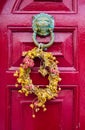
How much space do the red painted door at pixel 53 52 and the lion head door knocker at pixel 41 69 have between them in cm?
6

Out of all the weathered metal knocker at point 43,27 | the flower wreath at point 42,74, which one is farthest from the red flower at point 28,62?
the weathered metal knocker at point 43,27

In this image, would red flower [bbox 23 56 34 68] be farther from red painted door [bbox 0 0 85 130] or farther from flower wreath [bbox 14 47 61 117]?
red painted door [bbox 0 0 85 130]

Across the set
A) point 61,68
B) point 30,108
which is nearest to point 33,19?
point 61,68

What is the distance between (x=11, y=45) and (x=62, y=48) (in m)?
0.36

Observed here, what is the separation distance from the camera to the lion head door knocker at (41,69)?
2734 millimetres

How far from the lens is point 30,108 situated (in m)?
2.86

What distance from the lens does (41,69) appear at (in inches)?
109

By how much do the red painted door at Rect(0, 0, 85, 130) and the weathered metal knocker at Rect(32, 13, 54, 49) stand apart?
0.16 feet

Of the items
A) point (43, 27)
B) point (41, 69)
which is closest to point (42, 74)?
point (41, 69)

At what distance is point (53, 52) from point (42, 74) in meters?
0.18

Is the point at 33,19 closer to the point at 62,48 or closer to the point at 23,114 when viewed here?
the point at 62,48

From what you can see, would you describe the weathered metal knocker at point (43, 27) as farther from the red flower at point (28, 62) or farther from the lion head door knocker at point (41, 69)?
the red flower at point (28, 62)

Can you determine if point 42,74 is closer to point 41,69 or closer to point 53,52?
point 41,69

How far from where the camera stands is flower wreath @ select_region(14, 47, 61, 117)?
273 cm
